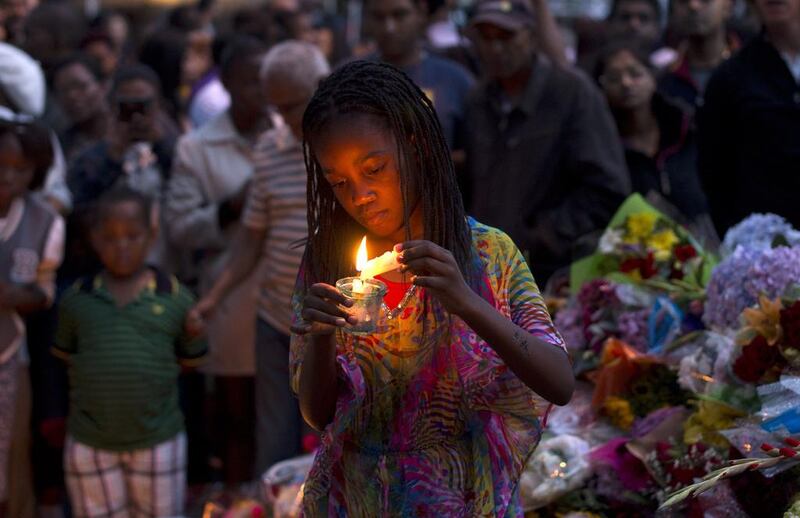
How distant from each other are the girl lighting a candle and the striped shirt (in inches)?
96.8

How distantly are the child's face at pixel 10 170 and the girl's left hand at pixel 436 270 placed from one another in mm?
3681

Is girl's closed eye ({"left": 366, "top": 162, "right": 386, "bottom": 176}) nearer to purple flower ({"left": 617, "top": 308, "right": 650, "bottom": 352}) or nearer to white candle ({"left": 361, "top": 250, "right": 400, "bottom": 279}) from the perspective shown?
white candle ({"left": 361, "top": 250, "right": 400, "bottom": 279})

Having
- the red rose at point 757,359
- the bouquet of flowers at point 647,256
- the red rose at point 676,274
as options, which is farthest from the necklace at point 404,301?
the red rose at point 676,274

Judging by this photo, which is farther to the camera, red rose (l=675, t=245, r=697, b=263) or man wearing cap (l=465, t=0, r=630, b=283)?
man wearing cap (l=465, t=0, r=630, b=283)

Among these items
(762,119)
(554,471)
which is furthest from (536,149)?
(554,471)

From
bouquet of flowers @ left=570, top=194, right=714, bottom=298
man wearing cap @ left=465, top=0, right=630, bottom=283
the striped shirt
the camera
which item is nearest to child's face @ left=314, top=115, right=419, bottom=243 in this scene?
bouquet of flowers @ left=570, top=194, right=714, bottom=298

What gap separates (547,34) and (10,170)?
2.65m

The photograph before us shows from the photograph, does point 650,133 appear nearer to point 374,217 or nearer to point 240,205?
point 240,205

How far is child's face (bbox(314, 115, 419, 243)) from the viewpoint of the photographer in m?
2.62

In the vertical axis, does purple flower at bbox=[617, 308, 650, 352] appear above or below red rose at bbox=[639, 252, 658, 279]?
below

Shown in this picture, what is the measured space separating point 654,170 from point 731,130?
602mm

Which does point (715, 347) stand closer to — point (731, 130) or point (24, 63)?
point (731, 130)

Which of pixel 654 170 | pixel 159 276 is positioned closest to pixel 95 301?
pixel 159 276

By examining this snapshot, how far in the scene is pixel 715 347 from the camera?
3799 millimetres
